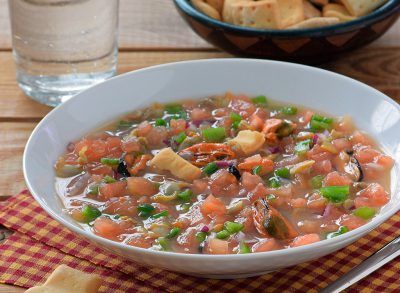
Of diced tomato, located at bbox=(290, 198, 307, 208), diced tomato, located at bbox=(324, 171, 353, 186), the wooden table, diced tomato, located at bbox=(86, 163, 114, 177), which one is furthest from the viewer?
the wooden table

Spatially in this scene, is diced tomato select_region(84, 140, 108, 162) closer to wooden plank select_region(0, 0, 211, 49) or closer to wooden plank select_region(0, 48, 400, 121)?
wooden plank select_region(0, 48, 400, 121)

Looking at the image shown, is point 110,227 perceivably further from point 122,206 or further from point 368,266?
point 368,266

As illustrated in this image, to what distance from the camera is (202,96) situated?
10.1 feet

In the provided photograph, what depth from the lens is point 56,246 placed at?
253 cm

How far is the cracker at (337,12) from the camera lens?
3.45m

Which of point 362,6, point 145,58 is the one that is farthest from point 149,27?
point 362,6

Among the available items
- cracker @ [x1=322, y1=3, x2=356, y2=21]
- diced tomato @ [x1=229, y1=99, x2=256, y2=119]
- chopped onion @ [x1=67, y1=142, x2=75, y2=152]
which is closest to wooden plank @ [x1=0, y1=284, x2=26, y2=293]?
chopped onion @ [x1=67, y1=142, x2=75, y2=152]

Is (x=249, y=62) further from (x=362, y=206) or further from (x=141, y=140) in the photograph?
(x=362, y=206)

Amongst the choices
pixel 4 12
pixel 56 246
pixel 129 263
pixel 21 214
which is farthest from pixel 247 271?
pixel 4 12

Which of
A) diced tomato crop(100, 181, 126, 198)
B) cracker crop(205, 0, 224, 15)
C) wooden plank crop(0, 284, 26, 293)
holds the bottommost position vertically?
wooden plank crop(0, 284, 26, 293)

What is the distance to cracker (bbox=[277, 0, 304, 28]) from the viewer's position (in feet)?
11.2

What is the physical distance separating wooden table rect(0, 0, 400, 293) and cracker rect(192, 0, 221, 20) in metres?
0.28

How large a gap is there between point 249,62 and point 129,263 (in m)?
0.99

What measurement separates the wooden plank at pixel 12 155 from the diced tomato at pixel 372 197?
3.84 feet
